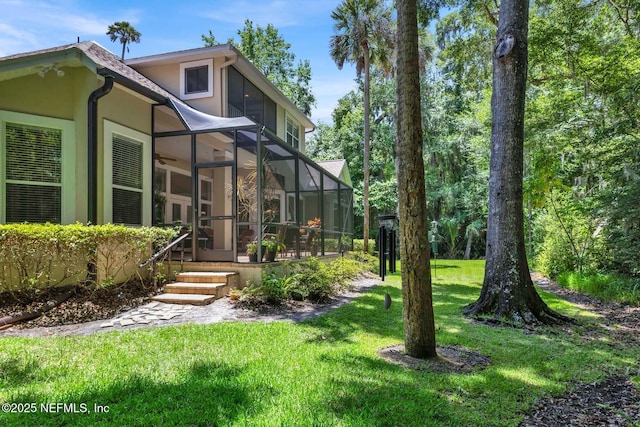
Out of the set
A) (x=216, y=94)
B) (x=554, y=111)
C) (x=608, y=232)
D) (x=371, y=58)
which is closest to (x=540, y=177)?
(x=554, y=111)

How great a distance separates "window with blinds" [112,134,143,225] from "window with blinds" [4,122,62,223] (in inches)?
38.1

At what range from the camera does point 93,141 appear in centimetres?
699

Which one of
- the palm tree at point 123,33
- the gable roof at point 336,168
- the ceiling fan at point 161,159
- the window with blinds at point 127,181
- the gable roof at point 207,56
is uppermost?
the palm tree at point 123,33

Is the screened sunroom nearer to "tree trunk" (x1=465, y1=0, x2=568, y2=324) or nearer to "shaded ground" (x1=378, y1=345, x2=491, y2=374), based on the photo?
"shaded ground" (x1=378, y1=345, x2=491, y2=374)

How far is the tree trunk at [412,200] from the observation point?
3.94 m

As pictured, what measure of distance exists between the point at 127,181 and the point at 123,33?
69.9 feet

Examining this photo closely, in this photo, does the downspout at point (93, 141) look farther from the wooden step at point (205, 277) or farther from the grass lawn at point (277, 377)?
the grass lawn at point (277, 377)

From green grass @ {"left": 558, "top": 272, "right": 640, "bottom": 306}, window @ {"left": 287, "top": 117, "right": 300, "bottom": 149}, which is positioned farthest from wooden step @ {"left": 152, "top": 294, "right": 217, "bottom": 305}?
window @ {"left": 287, "top": 117, "right": 300, "bottom": 149}

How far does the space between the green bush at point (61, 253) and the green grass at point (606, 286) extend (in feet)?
32.8

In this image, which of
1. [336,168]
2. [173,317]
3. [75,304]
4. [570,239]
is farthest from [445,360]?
[336,168]

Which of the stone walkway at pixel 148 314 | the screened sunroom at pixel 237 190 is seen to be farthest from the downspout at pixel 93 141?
the stone walkway at pixel 148 314

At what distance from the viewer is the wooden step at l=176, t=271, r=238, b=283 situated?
7.37m

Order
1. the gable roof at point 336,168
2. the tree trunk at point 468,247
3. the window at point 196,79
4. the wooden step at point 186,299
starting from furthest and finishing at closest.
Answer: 1. the tree trunk at point 468,247
2. the gable roof at point 336,168
3. the window at point 196,79
4. the wooden step at point 186,299

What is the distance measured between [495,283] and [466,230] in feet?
62.8
